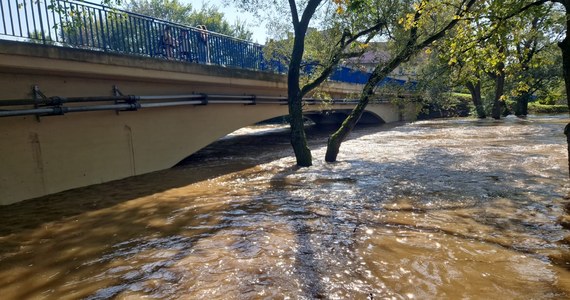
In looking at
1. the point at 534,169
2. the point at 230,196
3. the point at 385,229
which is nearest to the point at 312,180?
the point at 230,196

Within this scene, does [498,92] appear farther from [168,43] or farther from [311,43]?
[168,43]

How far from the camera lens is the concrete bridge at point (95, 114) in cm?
636

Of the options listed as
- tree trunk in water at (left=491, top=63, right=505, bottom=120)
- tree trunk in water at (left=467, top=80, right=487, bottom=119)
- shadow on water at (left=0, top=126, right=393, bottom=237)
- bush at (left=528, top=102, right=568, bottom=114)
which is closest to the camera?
shadow on water at (left=0, top=126, right=393, bottom=237)

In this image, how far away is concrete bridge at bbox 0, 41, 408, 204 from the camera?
636 cm

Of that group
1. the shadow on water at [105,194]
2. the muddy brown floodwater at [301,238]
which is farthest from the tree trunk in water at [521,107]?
the shadow on water at [105,194]

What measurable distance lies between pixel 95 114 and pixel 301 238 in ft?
19.6

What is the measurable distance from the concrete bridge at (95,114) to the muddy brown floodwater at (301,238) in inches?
22.2

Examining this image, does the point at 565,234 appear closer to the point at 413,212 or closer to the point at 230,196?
the point at 413,212

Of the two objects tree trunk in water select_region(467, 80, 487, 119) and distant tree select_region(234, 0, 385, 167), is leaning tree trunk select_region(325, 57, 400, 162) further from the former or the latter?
tree trunk in water select_region(467, 80, 487, 119)

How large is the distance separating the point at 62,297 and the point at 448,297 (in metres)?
3.17

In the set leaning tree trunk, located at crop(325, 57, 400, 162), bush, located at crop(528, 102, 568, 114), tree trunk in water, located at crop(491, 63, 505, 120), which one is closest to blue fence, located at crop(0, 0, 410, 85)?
leaning tree trunk, located at crop(325, 57, 400, 162)

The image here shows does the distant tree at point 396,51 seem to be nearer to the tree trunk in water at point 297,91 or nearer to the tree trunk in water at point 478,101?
the tree trunk in water at point 297,91

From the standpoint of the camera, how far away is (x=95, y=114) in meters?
7.79

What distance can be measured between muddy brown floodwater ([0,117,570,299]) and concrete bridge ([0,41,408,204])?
0.56 m
